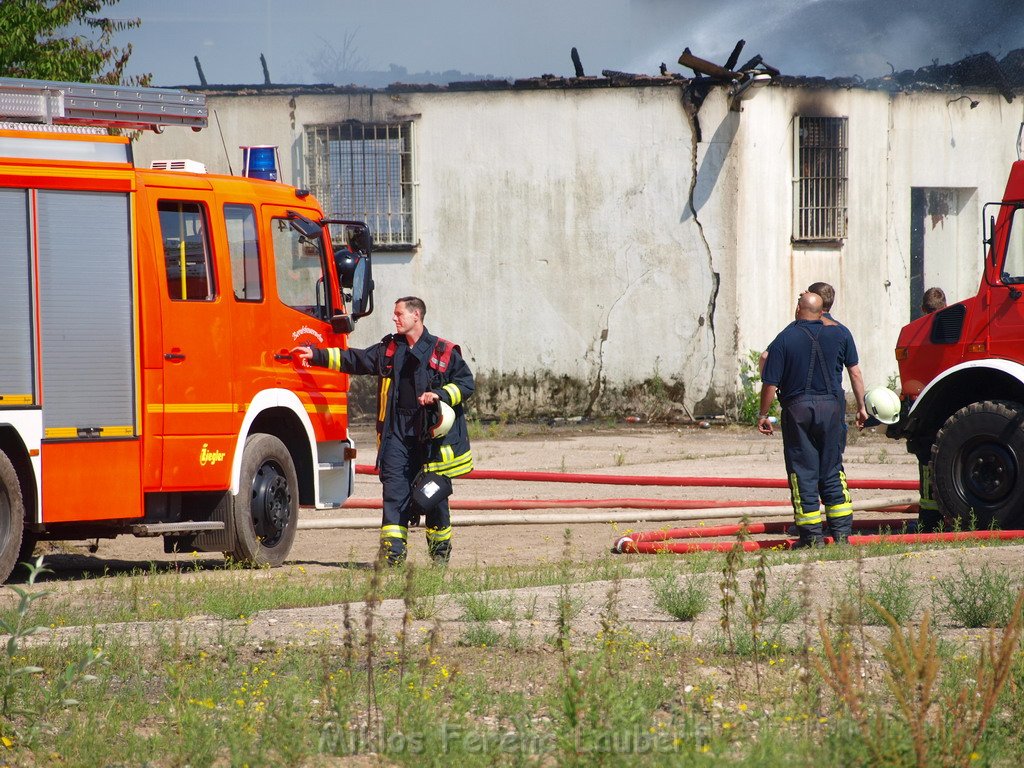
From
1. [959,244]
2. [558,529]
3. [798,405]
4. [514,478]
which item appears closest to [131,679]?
[798,405]

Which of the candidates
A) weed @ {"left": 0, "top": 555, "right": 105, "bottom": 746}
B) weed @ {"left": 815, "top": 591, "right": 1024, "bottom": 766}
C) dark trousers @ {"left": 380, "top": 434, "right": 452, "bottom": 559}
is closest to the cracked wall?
dark trousers @ {"left": 380, "top": 434, "right": 452, "bottom": 559}

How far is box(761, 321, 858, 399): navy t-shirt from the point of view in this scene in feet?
31.2

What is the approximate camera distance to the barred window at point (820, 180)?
19.8 metres

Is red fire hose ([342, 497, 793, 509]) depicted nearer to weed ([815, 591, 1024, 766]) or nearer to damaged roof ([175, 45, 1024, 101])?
weed ([815, 591, 1024, 766])

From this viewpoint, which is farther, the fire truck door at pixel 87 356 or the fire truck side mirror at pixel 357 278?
the fire truck side mirror at pixel 357 278

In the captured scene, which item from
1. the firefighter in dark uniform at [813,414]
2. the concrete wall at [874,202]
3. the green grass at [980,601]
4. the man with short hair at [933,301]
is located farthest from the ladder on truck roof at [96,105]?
the concrete wall at [874,202]

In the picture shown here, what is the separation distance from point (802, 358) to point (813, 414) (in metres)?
0.39

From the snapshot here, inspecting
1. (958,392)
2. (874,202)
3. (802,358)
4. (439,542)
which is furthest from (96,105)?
(874,202)

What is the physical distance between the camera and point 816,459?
9484mm

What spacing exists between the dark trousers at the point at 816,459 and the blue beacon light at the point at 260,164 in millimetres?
3963

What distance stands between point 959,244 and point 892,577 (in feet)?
51.2

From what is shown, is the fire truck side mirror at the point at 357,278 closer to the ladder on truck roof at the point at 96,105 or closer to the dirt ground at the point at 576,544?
the ladder on truck roof at the point at 96,105

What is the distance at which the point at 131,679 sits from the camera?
18.3 ft

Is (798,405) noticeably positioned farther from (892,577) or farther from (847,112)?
(847,112)
